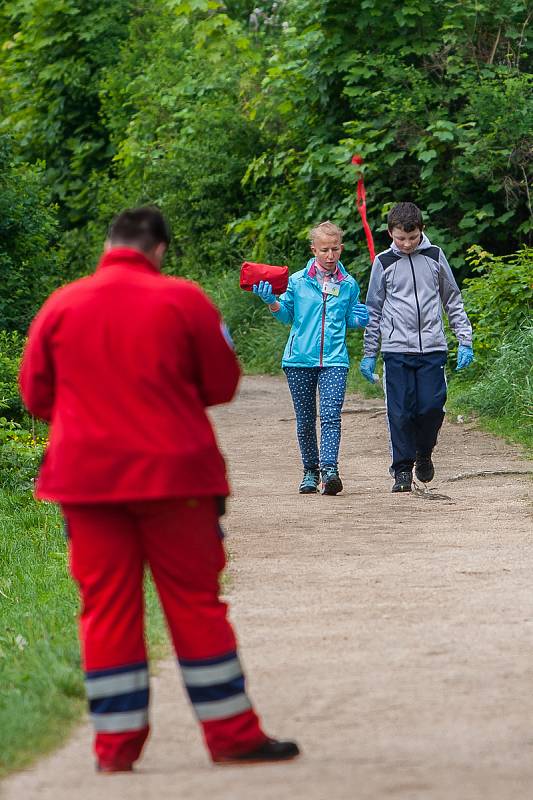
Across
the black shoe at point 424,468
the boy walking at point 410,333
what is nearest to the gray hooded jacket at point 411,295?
the boy walking at point 410,333

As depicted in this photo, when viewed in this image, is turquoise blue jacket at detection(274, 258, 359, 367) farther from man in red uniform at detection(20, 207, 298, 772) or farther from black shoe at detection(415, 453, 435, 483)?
man in red uniform at detection(20, 207, 298, 772)

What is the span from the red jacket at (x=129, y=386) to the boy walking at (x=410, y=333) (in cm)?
498

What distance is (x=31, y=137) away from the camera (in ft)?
84.3

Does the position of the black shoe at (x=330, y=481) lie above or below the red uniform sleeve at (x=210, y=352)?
below

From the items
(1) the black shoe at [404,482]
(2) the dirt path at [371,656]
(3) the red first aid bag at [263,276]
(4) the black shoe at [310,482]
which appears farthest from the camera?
(4) the black shoe at [310,482]

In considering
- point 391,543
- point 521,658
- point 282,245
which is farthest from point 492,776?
point 282,245

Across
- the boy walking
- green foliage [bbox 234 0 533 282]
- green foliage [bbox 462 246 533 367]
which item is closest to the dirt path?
the boy walking

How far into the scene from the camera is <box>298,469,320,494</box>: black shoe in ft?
30.3

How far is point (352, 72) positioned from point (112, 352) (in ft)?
40.5

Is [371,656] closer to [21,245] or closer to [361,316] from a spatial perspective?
[361,316]

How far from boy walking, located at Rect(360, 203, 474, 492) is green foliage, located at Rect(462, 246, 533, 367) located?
405 cm

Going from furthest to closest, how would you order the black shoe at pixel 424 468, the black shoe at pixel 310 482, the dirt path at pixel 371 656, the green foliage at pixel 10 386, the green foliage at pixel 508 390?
the green foliage at pixel 10 386
the green foliage at pixel 508 390
the black shoe at pixel 310 482
the black shoe at pixel 424 468
the dirt path at pixel 371 656

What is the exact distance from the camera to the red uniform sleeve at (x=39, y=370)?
13.1 feet

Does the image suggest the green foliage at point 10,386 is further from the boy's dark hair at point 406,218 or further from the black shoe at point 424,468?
the boy's dark hair at point 406,218
